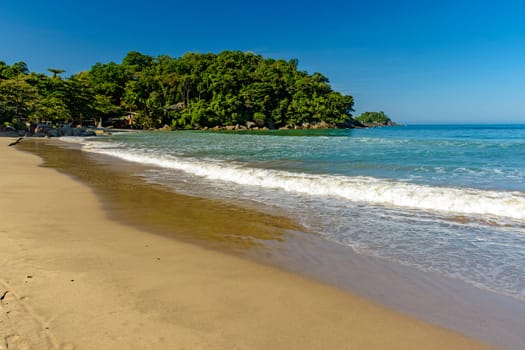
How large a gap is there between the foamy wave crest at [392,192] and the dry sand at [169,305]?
15.3 ft

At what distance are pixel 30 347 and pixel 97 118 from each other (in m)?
69.8

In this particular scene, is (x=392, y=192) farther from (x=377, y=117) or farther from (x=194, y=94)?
(x=377, y=117)

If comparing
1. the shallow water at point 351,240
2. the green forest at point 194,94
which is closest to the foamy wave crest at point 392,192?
the shallow water at point 351,240

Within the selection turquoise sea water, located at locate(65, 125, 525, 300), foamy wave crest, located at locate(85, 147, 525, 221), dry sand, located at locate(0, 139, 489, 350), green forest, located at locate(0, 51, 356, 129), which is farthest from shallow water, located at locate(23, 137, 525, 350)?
green forest, located at locate(0, 51, 356, 129)

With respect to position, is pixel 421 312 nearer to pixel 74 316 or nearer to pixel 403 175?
pixel 74 316

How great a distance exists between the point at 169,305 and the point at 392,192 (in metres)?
6.28

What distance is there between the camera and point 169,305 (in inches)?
110

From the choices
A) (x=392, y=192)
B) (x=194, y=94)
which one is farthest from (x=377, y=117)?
(x=392, y=192)

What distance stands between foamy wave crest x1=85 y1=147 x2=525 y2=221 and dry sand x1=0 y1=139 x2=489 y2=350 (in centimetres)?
465

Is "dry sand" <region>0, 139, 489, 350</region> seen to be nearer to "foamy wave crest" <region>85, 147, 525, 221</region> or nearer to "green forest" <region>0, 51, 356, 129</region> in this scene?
"foamy wave crest" <region>85, 147, 525, 221</region>

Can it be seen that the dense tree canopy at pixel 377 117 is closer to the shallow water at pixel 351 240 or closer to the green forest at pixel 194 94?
the green forest at pixel 194 94

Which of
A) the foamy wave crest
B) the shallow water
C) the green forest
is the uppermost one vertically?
the green forest

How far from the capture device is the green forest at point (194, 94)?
2205 inches

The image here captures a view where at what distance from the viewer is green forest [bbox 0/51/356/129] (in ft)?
184
